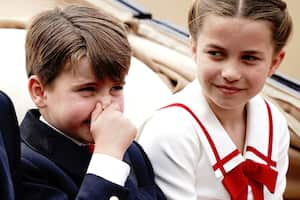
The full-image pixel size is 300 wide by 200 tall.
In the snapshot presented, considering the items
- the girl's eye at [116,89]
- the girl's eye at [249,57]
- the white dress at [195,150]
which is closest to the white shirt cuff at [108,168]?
the girl's eye at [116,89]

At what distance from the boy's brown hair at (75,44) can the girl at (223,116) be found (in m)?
0.21

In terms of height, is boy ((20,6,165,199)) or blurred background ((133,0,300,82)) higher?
boy ((20,6,165,199))

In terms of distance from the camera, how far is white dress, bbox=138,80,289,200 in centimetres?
125

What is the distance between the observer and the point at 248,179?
131 cm

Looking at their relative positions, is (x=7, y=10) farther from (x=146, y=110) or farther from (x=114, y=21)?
(x=114, y=21)

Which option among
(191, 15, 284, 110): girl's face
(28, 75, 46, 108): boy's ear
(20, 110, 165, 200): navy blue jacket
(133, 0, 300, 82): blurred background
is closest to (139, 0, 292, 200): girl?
(191, 15, 284, 110): girl's face

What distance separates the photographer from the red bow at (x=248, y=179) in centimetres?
128

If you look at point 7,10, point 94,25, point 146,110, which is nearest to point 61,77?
point 94,25

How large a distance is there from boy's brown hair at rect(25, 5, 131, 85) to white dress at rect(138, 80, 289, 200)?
23 cm

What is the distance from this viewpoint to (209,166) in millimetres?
1275

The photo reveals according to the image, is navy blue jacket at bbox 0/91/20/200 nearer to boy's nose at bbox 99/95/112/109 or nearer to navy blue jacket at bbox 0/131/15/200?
navy blue jacket at bbox 0/131/15/200

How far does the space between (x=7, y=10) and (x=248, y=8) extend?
1.18 m

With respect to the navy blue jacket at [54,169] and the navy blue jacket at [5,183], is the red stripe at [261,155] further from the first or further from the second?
the navy blue jacket at [5,183]

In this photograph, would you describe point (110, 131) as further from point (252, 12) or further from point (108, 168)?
point (252, 12)
